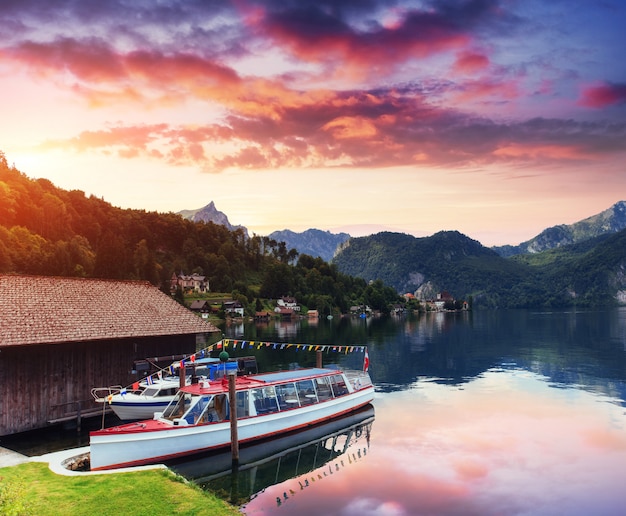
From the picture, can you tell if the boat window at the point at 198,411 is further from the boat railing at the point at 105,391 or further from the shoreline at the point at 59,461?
the boat railing at the point at 105,391

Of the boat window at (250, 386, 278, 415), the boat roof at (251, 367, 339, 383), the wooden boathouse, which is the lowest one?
the boat window at (250, 386, 278, 415)

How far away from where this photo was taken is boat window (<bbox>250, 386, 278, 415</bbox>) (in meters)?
29.4

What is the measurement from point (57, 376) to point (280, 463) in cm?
1374

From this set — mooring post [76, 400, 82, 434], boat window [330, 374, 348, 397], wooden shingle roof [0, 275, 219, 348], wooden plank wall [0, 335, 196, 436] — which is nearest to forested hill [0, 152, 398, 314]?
wooden shingle roof [0, 275, 219, 348]

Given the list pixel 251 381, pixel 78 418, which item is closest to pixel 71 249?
pixel 78 418

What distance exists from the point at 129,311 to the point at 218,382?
8.16 m

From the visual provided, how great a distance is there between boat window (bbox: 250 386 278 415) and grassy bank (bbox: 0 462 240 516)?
8.90m

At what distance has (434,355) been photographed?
7450 cm

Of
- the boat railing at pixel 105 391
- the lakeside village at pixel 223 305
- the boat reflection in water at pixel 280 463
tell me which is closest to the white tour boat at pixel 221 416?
the boat reflection in water at pixel 280 463

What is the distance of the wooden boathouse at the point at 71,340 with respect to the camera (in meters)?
27.3

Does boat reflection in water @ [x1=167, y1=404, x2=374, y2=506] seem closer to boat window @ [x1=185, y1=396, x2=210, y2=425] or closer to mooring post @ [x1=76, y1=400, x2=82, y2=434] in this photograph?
boat window @ [x1=185, y1=396, x2=210, y2=425]

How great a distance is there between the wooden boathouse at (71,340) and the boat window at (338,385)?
950 cm

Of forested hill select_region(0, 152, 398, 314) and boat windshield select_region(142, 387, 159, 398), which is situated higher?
forested hill select_region(0, 152, 398, 314)

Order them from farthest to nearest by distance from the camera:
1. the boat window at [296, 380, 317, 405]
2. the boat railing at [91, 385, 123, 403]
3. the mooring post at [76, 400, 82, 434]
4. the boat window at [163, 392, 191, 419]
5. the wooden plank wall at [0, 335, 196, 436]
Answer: the boat window at [296, 380, 317, 405]
the boat railing at [91, 385, 123, 403]
the mooring post at [76, 400, 82, 434]
the boat window at [163, 392, 191, 419]
the wooden plank wall at [0, 335, 196, 436]
